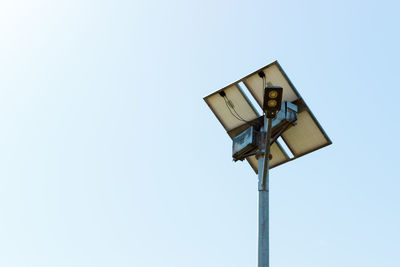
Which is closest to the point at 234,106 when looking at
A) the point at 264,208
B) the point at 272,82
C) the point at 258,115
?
the point at 258,115

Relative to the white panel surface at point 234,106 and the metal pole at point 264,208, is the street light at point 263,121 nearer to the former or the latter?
the white panel surface at point 234,106

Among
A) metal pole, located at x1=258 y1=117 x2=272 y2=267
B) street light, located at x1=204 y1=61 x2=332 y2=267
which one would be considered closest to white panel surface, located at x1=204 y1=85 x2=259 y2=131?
street light, located at x1=204 y1=61 x2=332 y2=267

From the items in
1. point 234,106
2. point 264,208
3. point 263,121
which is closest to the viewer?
point 264,208

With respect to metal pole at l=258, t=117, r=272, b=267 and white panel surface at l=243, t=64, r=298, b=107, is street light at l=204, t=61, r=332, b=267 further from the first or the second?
metal pole at l=258, t=117, r=272, b=267

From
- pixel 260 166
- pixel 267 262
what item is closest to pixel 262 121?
pixel 260 166

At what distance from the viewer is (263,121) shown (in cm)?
902

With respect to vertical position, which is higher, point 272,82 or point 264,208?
point 272,82

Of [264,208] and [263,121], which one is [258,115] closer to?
[263,121]

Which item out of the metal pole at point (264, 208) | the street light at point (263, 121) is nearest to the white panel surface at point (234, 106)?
the street light at point (263, 121)

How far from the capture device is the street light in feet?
28.3

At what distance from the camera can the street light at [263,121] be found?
28.3 feet

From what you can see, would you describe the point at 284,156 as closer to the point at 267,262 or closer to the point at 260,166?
the point at 260,166

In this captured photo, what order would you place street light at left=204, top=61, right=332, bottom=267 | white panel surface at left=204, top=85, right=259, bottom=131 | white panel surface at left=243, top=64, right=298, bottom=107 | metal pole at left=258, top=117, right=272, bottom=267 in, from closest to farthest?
metal pole at left=258, top=117, right=272, bottom=267 < street light at left=204, top=61, right=332, bottom=267 < white panel surface at left=243, top=64, right=298, bottom=107 < white panel surface at left=204, top=85, right=259, bottom=131

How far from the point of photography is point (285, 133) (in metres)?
9.58
